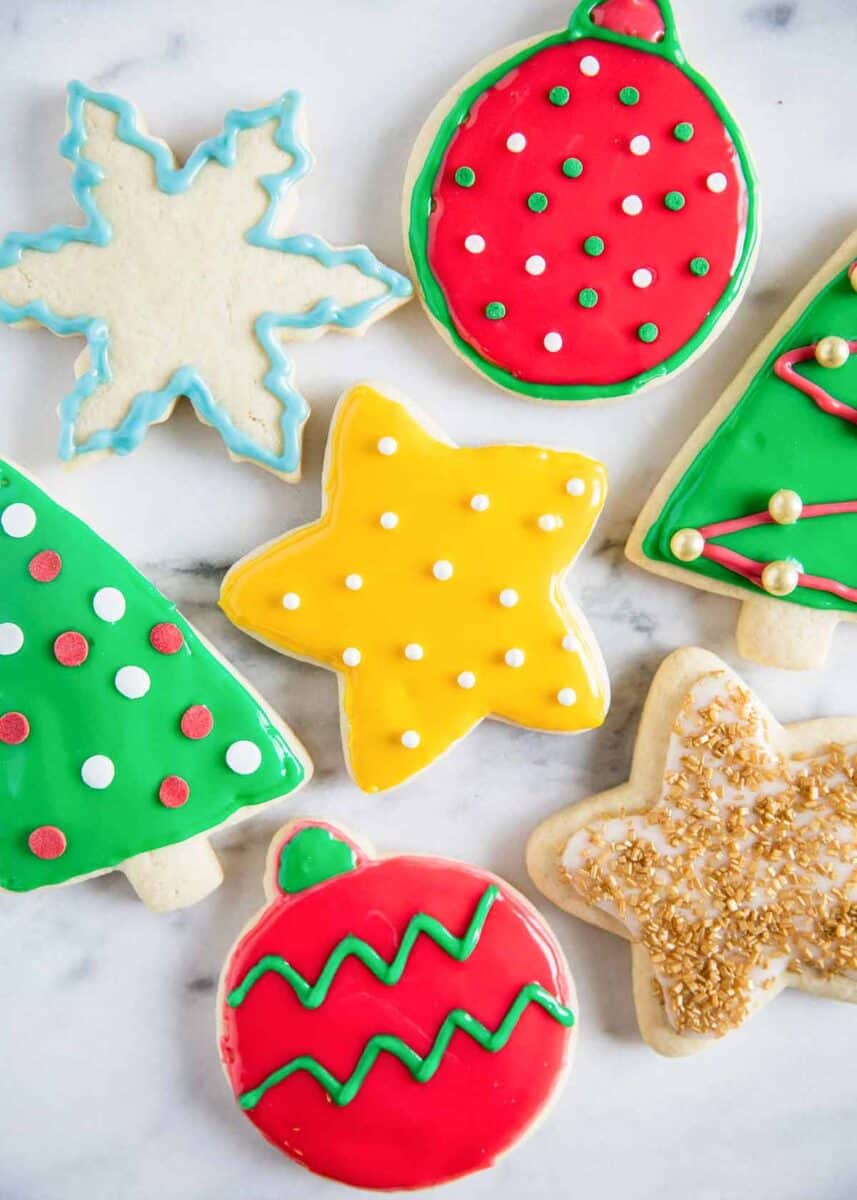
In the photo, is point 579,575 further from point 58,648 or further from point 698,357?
point 58,648

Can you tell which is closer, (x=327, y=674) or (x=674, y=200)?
(x=674, y=200)

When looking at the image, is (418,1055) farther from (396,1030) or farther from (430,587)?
(430,587)

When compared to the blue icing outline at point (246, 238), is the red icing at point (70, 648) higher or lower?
lower

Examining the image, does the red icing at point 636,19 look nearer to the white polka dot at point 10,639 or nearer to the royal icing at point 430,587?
the royal icing at point 430,587

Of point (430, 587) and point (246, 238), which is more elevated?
point (246, 238)

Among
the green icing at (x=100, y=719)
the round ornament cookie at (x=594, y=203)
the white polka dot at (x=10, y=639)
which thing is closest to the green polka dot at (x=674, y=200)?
the round ornament cookie at (x=594, y=203)

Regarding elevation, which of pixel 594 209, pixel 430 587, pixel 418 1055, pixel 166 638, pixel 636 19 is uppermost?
pixel 636 19

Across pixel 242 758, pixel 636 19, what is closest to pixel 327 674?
pixel 242 758
